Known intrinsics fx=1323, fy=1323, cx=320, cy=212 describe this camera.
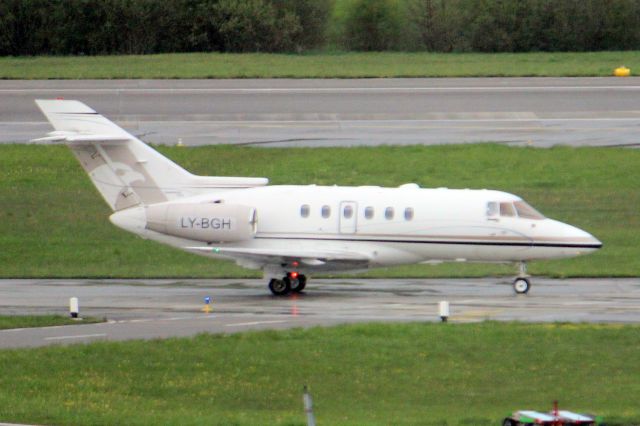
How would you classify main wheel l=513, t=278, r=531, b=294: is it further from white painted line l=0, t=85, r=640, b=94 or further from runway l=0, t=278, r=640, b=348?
white painted line l=0, t=85, r=640, b=94

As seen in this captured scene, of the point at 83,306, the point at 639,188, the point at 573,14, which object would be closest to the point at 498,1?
the point at 573,14

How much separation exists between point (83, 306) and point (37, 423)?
1101 centimetres

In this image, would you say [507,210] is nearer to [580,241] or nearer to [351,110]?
[580,241]

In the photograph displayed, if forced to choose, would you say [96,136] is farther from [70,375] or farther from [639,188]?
[639,188]

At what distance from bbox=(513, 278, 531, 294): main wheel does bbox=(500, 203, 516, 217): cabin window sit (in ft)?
4.64

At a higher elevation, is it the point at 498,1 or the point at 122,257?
the point at 498,1

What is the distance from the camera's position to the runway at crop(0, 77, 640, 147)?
4531 centimetres

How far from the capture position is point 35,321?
24.2 m

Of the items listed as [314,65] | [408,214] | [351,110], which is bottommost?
[408,214]

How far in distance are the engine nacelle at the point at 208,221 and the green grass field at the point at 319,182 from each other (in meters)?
3.30

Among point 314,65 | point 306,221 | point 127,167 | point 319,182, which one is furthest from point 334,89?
point 306,221

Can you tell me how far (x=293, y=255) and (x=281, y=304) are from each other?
4.21 ft

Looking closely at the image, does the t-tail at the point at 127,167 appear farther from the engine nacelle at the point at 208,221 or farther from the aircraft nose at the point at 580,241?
the aircraft nose at the point at 580,241

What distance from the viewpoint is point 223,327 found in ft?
78.3
